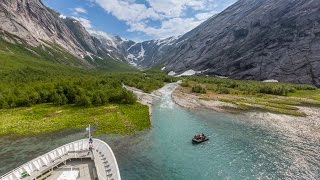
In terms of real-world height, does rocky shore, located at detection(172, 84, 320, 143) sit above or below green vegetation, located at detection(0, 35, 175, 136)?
below

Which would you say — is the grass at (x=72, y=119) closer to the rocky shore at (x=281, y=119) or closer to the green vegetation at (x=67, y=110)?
the green vegetation at (x=67, y=110)

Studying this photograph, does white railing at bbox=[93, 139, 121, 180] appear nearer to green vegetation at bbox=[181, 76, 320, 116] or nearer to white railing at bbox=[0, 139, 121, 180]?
white railing at bbox=[0, 139, 121, 180]

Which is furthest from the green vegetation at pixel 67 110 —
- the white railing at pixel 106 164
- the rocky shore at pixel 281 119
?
the rocky shore at pixel 281 119

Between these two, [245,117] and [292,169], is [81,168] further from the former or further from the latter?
[245,117]

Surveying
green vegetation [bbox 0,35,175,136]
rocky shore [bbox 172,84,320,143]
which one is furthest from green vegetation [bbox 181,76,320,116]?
green vegetation [bbox 0,35,175,136]

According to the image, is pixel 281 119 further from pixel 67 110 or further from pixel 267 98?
pixel 67 110

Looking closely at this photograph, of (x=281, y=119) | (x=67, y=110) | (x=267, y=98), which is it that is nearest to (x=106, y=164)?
(x=67, y=110)

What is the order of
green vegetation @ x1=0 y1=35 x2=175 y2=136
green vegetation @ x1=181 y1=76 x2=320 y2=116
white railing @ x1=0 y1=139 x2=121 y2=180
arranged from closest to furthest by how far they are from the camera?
1. white railing @ x1=0 y1=139 x2=121 y2=180
2. green vegetation @ x1=0 y1=35 x2=175 y2=136
3. green vegetation @ x1=181 y1=76 x2=320 y2=116
